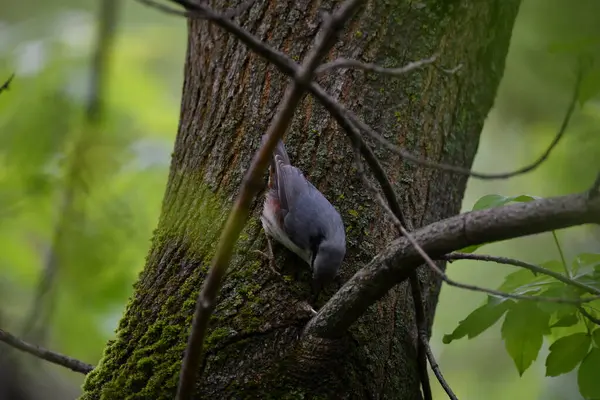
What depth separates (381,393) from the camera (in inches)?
94.7

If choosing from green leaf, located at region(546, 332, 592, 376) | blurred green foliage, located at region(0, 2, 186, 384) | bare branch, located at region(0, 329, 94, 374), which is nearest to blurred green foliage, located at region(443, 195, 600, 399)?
green leaf, located at region(546, 332, 592, 376)

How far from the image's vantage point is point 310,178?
2.64 m

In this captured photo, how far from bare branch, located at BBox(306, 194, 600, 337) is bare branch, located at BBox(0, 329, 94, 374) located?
1.02 metres

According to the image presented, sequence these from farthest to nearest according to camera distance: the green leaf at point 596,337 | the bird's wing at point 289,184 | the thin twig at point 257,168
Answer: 1. the bird's wing at point 289,184
2. the green leaf at point 596,337
3. the thin twig at point 257,168

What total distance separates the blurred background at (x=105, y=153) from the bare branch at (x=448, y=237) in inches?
14.9

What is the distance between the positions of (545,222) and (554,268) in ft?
2.64

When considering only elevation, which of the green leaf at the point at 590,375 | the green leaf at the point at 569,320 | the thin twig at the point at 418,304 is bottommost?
the green leaf at the point at 590,375

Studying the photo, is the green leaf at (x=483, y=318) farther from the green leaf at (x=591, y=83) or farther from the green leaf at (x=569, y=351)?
the green leaf at (x=591, y=83)

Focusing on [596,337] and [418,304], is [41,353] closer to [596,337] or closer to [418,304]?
[418,304]

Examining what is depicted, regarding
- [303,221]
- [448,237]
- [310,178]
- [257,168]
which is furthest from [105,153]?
[448,237]

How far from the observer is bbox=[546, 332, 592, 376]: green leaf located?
2008 mm

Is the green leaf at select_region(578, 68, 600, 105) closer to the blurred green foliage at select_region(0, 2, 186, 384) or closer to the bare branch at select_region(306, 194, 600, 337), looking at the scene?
the bare branch at select_region(306, 194, 600, 337)

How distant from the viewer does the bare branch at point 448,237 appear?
1.54 m

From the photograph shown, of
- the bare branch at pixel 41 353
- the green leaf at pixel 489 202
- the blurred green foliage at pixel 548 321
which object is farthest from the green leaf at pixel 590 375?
the bare branch at pixel 41 353
